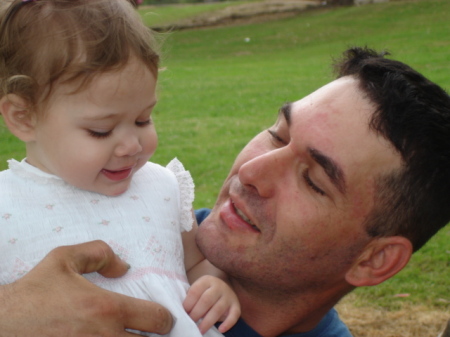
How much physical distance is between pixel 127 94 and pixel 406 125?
43.6 inches

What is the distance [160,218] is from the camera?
8.40 feet

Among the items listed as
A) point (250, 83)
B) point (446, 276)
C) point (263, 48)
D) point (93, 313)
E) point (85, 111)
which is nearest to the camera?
point (93, 313)

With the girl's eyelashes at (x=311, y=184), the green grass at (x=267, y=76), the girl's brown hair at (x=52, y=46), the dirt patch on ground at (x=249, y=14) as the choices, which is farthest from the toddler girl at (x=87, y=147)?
the dirt patch on ground at (x=249, y=14)

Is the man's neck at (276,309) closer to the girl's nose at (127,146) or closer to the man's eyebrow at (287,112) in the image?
the man's eyebrow at (287,112)

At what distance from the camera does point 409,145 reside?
8.18 feet

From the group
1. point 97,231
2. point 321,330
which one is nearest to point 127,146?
point 97,231

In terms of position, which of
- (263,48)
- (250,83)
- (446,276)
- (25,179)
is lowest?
(263,48)

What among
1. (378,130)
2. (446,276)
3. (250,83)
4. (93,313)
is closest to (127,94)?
(93,313)

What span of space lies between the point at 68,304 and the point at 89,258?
0.18 metres

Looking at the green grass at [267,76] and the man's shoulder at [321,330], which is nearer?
the man's shoulder at [321,330]

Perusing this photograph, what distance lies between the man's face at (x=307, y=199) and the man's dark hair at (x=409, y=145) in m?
0.04

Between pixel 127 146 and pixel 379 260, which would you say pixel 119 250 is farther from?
pixel 379 260

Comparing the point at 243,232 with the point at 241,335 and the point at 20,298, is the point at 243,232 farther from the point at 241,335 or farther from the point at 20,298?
the point at 20,298

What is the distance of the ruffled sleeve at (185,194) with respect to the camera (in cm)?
271
